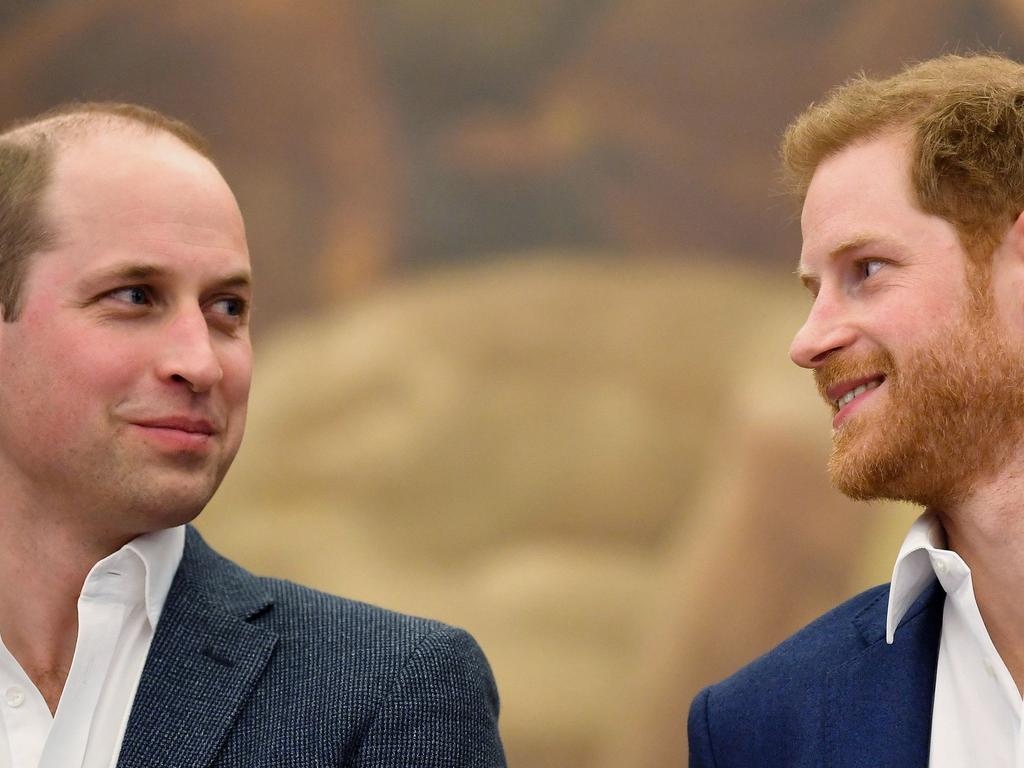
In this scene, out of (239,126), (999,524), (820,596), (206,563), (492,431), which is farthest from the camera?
(239,126)

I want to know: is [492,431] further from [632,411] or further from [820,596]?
[820,596]

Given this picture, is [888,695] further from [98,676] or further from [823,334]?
[98,676]

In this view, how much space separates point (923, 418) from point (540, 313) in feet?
9.52

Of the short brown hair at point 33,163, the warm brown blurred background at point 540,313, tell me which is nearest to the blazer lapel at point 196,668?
the short brown hair at point 33,163

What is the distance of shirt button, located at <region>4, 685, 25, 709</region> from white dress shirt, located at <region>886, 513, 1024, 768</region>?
1629mm

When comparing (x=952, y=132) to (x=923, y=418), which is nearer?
(x=923, y=418)

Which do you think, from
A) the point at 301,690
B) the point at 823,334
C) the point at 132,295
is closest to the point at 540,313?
the point at 823,334

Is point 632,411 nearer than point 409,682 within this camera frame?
No

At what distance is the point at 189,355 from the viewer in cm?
248

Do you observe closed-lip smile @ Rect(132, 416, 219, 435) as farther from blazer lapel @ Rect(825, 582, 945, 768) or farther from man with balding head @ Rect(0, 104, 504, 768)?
blazer lapel @ Rect(825, 582, 945, 768)

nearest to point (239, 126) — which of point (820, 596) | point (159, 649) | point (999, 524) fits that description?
point (820, 596)

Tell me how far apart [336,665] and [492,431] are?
272 cm

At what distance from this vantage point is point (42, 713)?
240 centimetres

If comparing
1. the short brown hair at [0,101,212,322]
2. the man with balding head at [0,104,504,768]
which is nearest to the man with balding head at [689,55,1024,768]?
the man with balding head at [0,104,504,768]
